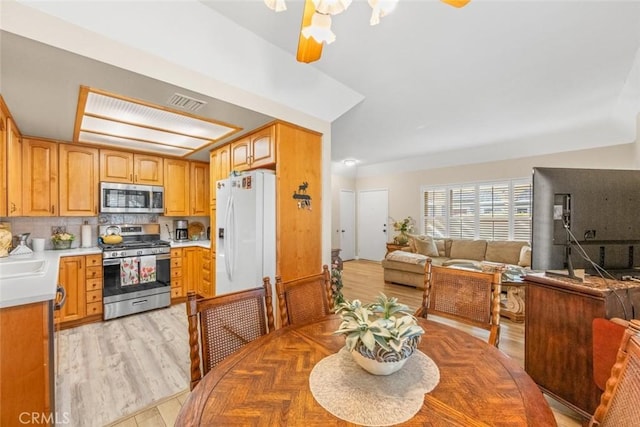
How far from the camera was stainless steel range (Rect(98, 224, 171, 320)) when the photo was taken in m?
3.31

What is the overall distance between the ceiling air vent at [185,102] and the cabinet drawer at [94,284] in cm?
240

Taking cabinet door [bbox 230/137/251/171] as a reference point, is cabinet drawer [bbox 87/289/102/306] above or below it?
below

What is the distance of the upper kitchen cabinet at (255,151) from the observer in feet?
8.98

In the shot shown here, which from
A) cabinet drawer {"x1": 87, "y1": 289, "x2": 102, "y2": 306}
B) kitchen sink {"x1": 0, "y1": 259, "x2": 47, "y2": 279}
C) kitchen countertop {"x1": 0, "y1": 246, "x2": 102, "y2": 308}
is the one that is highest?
kitchen countertop {"x1": 0, "y1": 246, "x2": 102, "y2": 308}

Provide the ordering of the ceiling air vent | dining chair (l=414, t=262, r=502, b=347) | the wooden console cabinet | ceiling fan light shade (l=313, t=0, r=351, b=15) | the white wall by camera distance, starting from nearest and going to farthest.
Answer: ceiling fan light shade (l=313, t=0, r=351, b=15) < dining chair (l=414, t=262, r=502, b=347) < the wooden console cabinet < the ceiling air vent < the white wall

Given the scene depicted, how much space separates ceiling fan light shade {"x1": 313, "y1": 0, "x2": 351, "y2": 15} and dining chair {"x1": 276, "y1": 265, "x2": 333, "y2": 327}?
3.95ft

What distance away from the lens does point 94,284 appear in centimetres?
327

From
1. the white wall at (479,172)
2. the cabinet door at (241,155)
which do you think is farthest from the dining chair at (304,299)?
the white wall at (479,172)

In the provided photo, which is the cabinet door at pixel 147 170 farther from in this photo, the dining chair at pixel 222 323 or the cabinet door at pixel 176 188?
the dining chair at pixel 222 323

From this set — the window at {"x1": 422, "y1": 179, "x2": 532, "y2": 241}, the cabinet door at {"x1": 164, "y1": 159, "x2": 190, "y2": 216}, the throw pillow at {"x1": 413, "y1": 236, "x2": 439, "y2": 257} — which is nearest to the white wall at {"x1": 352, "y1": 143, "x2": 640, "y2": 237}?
the window at {"x1": 422, "y1": 179, "x2": 532, "y2": 241}

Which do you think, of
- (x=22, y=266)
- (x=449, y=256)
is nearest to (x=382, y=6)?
(x=22, y=266)

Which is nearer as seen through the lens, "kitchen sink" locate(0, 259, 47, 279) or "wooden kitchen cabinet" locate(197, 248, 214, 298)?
"kitchen sink" locate(0, 259, 47, 279)

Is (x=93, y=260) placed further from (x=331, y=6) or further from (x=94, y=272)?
(x=331, y=6)

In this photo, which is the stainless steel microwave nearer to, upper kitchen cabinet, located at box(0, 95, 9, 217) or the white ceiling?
the white ceiling
